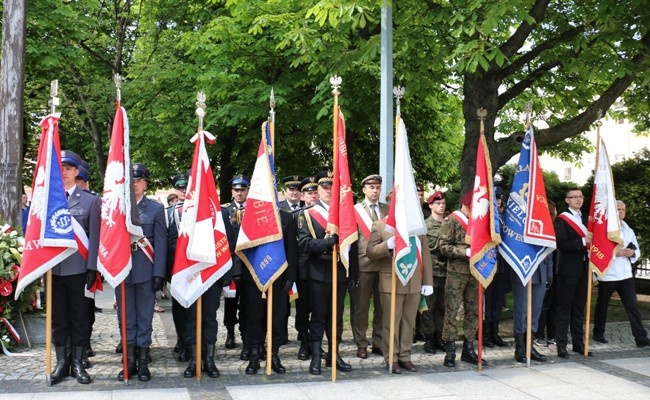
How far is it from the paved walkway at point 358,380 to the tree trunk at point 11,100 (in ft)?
7.57

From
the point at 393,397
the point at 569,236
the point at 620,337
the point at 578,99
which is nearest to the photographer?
the point at 393,397

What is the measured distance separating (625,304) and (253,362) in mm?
5352

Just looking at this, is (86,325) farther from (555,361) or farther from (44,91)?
(44,91)

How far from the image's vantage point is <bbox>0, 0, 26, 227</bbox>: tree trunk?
907 cm

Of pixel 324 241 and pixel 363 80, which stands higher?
pixel 363 80

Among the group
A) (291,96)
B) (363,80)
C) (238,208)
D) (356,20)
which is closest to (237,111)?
(291,96)

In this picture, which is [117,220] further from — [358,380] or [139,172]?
[358,380]

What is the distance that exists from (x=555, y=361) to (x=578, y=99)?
250 inches

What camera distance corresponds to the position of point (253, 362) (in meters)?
7.20

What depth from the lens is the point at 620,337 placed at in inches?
384

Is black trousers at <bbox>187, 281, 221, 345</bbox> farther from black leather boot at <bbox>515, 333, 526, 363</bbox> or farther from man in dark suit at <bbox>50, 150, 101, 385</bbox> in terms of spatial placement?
black leather boot at <bbox>515, 333, 526, 363</bbox>

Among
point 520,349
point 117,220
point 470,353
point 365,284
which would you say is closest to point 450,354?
point 470,353

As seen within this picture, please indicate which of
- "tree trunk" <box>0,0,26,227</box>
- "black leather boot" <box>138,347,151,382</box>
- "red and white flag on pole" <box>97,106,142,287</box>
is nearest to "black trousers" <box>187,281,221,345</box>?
"black leather boot" <box>138,347,151,382</box>

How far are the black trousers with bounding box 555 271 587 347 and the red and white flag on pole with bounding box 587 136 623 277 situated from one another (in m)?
0.29
